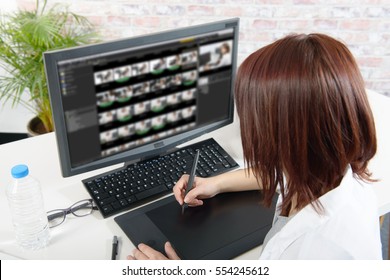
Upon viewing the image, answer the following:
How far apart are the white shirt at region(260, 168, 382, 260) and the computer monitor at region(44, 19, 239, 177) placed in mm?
422

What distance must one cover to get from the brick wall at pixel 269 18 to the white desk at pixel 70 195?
0.83m

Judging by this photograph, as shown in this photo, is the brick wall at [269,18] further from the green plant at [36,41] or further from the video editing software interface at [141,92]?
the video editing software interface at [141,92]

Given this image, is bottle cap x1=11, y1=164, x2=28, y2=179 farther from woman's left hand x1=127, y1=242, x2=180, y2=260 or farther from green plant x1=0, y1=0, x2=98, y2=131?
green plant x1=0, y1=0, x2=98, y2=131

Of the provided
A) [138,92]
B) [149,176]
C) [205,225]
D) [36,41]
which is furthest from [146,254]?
[36,41]

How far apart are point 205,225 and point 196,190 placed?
10cm

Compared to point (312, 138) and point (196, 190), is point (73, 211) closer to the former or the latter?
point (196, 190)

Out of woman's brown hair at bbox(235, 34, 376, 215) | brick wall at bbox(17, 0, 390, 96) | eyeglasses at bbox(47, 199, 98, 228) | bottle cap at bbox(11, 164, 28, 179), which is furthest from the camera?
brick wall at bbox(17, 0, 390, 96)

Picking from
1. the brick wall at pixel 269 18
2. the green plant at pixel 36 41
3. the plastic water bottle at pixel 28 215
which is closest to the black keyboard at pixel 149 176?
the plastic water bottle at pixel 28 215

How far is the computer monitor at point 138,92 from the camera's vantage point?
96 centimetres

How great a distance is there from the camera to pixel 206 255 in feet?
3.13

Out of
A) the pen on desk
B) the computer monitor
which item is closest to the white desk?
the pen on desk

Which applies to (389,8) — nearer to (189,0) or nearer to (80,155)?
(189,0)

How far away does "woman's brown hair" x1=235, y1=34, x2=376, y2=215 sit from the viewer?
788 millimetres
